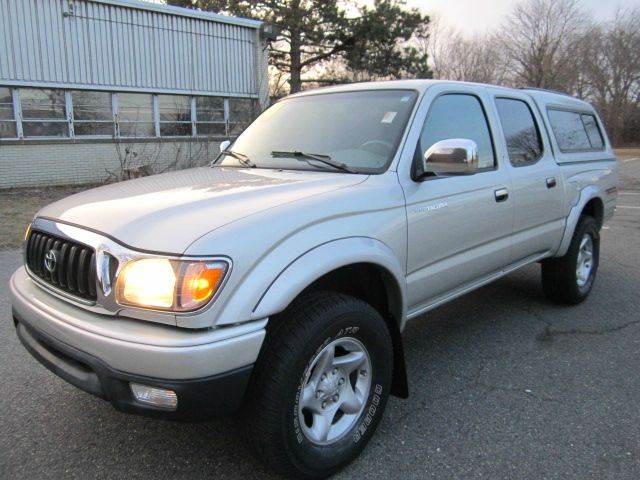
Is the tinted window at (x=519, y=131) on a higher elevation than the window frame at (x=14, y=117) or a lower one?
lower

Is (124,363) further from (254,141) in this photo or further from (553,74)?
(553,74)

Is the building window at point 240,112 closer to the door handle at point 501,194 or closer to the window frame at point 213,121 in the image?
the window frame at point 213,121

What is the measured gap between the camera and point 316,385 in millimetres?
2414

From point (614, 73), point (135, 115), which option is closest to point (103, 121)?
point (135, 115)

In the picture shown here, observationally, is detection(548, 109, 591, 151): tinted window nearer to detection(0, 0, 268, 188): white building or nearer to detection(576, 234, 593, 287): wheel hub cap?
detection(576, 234, 593, 287): wheel hub cap

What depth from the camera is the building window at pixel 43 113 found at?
44.3 feet

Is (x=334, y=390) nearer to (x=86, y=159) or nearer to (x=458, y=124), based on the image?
(x=458, y=124)

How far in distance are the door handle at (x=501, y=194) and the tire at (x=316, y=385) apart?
146cm

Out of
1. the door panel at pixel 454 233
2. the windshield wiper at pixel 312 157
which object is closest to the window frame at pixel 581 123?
the door panel at pixel 454 233

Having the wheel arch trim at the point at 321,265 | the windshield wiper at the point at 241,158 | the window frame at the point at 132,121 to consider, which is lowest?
the wheel arch trim at the point at 321,265

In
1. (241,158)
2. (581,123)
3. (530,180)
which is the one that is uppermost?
(581,123)

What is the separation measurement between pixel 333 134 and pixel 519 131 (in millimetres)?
1690

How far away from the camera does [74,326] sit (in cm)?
217

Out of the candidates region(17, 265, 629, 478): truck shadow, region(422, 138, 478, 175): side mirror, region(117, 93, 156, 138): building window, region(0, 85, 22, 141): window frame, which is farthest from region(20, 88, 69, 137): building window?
region(422, 138, 478, 175): side mirror
